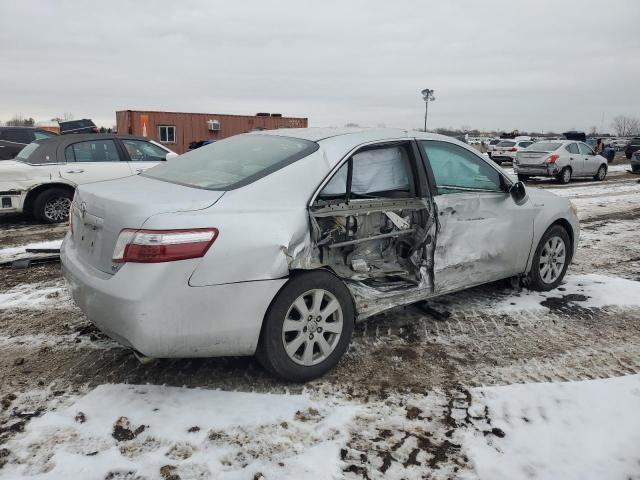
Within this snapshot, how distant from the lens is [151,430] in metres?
2.68

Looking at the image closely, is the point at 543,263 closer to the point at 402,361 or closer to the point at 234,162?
the point at 402,361

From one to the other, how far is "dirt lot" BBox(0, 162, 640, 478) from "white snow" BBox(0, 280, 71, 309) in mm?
13

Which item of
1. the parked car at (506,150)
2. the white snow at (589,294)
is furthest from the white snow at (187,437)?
the parked car at (506,150)

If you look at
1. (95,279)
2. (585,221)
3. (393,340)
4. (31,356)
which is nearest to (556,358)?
(393,340)

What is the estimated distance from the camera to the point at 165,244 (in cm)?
263

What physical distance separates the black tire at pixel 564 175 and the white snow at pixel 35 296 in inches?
627

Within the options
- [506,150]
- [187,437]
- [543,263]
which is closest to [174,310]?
[187,437]

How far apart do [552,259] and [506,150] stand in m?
22.6

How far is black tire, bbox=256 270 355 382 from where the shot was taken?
116 inches

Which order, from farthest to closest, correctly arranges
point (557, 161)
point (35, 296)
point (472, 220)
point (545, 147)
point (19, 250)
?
A: point (545, 147), point (557, 161), point (19, 250), point (35, 296), point (472, 220)

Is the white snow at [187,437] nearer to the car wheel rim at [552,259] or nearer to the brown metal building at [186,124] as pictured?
the car wheel rim at [552,259]

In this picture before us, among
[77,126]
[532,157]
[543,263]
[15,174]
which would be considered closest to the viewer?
[543,263]

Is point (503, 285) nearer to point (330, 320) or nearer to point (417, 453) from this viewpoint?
point (330, 320)

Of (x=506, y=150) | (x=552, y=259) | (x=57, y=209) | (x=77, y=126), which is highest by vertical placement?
(x=77, y=126)
